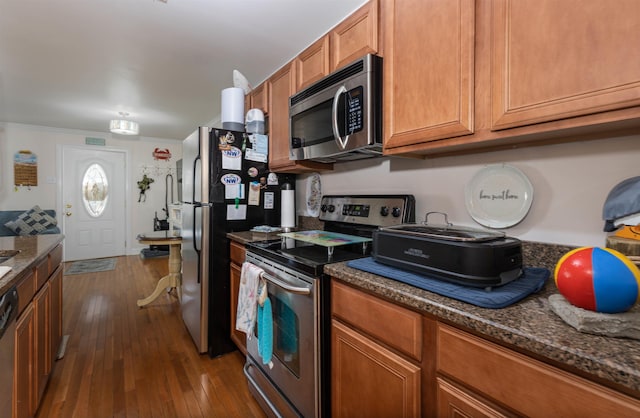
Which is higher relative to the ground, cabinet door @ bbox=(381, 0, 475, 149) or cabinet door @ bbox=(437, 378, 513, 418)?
cabinet door @ bbox=(381, 0, 475, 149)

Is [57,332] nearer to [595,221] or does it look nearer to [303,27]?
[303,27]

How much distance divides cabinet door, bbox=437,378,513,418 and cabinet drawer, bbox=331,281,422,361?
0.10m

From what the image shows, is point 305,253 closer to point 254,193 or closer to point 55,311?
point 254,193

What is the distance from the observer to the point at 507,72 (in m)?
0.94

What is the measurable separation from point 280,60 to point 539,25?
5.87ft

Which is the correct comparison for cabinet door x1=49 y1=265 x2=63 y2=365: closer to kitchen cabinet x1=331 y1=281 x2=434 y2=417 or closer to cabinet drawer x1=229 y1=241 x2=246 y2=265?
cabinet drawer x1=229 y1=241 x2=246 y2=265

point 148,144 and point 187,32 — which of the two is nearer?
point 187,32

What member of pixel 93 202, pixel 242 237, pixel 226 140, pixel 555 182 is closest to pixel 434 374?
pixel 555 182

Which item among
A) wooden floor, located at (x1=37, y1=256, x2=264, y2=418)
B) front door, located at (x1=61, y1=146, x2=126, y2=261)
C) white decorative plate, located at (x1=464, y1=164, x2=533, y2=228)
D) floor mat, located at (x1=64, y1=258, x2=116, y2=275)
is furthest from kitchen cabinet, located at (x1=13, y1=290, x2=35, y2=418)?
front door, located at (x1=61, y1=146, x2=126, y2=261)

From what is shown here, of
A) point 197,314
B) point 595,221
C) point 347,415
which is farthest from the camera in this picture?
point 197,314

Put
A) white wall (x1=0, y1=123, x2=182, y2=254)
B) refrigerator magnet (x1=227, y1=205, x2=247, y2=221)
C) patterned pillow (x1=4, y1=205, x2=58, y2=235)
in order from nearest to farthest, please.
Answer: refrigerator magnet (x1=227, y1=205, x2=247, y2=221), patterned pillow (x1=4, y1=205, x2=58, y2=235), white wall (x1=0, y1=123, x2=182, y2=254)

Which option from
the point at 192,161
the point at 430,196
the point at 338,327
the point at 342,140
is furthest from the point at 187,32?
the point at 338,327

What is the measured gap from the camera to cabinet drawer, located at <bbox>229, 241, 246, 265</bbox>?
1.91 m

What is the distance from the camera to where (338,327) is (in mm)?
1154
